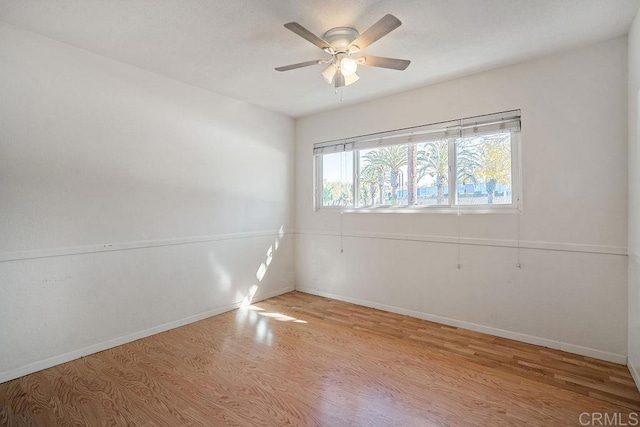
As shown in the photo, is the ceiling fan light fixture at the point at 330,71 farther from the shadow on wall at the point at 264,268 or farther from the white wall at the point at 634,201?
the shadow on wall at the point at 264,268

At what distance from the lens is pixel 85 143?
104 inches

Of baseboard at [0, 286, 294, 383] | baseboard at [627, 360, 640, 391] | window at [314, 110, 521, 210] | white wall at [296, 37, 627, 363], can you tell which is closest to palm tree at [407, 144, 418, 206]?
window at [314, 110, 521, 210]

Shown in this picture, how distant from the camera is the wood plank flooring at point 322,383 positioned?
188 cm

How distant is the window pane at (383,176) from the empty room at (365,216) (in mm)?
28

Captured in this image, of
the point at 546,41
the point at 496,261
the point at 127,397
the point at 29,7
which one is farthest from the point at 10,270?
the point at 546,41

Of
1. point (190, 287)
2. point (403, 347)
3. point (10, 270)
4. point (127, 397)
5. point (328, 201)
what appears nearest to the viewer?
point (127, 397)

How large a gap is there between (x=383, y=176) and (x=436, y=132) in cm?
81

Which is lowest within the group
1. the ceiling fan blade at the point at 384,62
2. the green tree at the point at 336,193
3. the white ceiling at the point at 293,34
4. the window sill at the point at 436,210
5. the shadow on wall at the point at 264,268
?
the shadow on wall at the point at 264,268

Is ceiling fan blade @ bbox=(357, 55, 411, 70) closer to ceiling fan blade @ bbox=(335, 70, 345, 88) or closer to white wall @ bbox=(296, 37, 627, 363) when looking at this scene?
ceiling fan blade @ bbox=(335, 70, 345, 88)

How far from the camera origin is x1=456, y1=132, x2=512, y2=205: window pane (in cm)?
302

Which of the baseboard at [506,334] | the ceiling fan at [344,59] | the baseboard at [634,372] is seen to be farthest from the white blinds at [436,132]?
the baseboard at [634,372]

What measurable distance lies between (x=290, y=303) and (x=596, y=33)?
3962mm

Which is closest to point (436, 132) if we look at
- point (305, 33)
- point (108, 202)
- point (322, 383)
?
point (305, 33)

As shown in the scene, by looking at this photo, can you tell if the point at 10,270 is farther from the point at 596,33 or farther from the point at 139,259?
the point at 596,33
